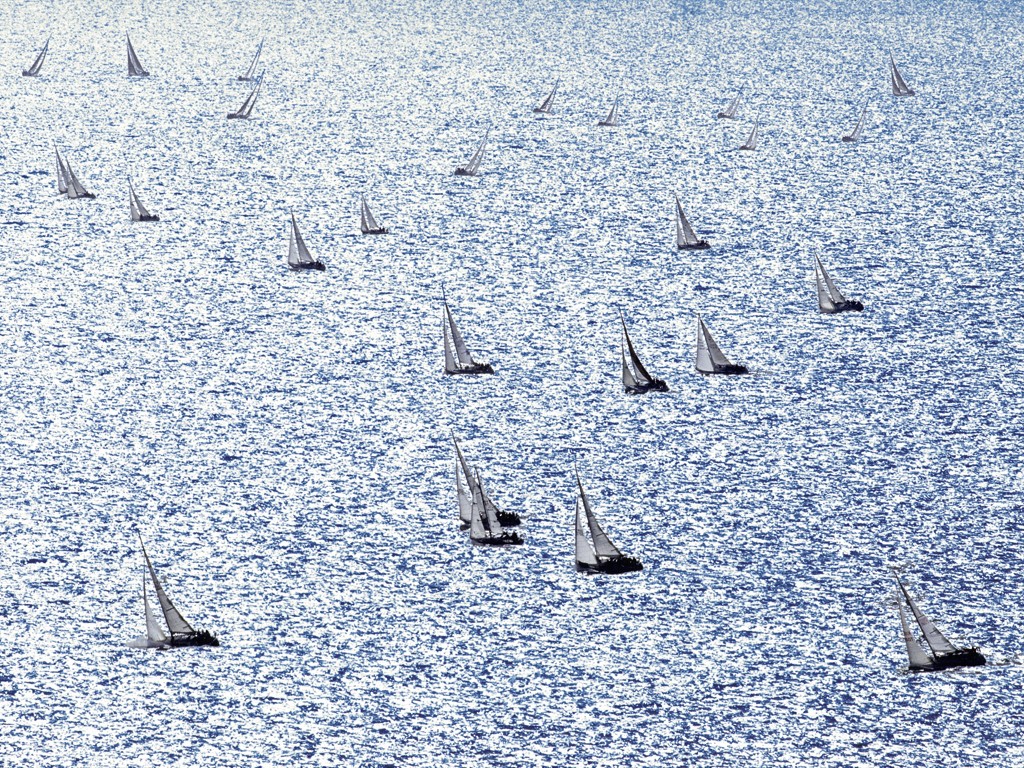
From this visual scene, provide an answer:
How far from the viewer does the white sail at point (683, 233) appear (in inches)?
48.1

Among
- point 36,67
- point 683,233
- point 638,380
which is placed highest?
point 36,67

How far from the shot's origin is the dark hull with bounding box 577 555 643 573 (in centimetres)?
79

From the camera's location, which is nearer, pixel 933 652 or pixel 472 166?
pixel 933 652

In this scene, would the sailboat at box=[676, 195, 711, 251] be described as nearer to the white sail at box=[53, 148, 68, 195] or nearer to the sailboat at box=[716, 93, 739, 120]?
the sailboat at box=[716, 93, 739, 120]

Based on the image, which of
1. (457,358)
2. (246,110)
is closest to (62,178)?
(246,110)

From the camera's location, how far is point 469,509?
83 centimetres

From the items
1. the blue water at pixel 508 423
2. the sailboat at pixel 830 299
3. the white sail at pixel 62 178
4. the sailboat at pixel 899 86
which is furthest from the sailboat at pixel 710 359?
the sailboat at pixel 899 86

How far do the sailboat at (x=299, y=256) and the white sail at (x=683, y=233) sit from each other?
329 mm

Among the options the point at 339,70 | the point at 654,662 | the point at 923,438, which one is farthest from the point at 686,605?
the point at 339,70

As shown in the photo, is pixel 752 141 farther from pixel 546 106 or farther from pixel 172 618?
pixel 172 618

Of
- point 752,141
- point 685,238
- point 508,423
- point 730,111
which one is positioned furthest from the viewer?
point 730,111

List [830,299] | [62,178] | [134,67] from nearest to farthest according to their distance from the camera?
[830,299]
[62,178]
[134,67]

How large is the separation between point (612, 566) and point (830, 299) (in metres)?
0.42

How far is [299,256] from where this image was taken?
118 cm
